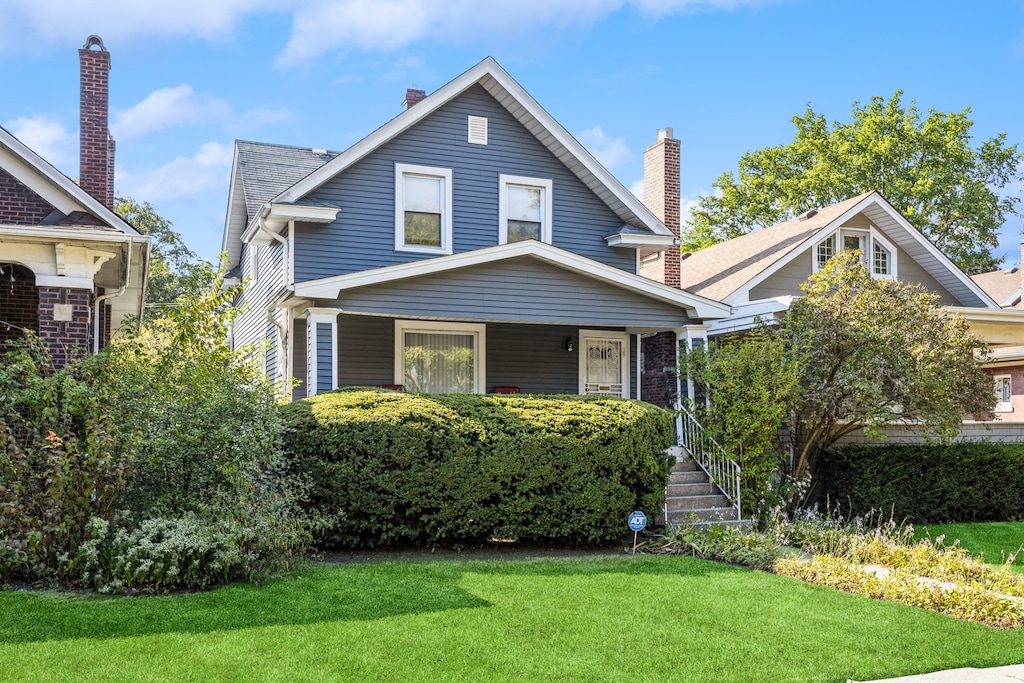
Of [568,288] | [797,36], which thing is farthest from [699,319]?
[797,36]

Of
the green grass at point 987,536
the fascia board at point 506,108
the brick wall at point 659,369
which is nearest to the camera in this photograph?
the green grass at point 987,536

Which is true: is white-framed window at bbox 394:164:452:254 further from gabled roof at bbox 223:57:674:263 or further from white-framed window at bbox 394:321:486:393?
white-framed window at bbox 394:321:486:393

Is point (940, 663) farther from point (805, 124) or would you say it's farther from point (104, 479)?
point (805, 124)

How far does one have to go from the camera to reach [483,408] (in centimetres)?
1116

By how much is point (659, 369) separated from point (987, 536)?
5.86 metres

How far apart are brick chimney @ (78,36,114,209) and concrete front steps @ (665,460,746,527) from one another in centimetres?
1088

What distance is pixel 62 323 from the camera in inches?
430

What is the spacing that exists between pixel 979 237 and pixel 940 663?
3463 cm

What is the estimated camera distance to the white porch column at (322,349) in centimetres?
1334

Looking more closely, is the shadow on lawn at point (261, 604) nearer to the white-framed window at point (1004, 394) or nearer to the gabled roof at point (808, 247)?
the gabled roof at point (808, 247)

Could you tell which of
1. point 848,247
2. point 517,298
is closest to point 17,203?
point 517,298

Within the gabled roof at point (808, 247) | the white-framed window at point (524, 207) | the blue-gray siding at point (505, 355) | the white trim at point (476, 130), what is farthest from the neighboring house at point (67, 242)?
the gabled roof at point (808, 247)

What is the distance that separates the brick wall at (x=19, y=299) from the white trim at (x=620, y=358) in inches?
366

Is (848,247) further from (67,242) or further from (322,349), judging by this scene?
(67,242)
